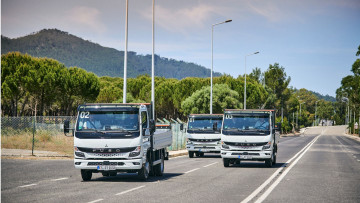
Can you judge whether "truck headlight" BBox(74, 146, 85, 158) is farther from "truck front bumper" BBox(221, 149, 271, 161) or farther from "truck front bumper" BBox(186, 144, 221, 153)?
"truck front bumper" BBox(186, 144, 221, 153)

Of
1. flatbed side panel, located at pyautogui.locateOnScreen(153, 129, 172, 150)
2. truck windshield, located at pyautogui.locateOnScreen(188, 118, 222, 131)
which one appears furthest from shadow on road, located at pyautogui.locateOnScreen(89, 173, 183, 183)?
truck windshield, located at pyautogui.locateOnScreen(188, 118, 222, 131)

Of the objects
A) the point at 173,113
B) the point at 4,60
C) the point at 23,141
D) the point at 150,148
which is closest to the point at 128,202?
the point at 150,148

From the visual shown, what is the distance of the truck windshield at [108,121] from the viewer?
1595cm

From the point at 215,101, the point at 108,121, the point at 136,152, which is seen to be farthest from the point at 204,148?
the point at 215,101

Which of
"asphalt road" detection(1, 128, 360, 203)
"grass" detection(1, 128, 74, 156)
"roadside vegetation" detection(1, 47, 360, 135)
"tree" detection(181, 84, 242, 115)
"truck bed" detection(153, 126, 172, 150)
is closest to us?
"asphalt road" detection(1, 128, 360, 203)

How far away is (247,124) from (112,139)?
8641mm

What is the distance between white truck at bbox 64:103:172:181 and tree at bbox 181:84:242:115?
6193 cm

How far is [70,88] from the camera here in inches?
3105

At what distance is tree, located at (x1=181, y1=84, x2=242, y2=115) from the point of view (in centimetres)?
7894

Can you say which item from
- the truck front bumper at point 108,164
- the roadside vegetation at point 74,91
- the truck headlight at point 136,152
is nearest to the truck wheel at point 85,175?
the truck front bumper at point 108,164

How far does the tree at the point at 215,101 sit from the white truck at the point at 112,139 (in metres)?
61.9

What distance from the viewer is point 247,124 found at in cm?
2273

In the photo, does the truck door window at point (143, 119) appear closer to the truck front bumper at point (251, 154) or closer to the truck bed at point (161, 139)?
the truck bed at point (161, 139)

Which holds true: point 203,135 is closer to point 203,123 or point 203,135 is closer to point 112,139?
point 203,123
